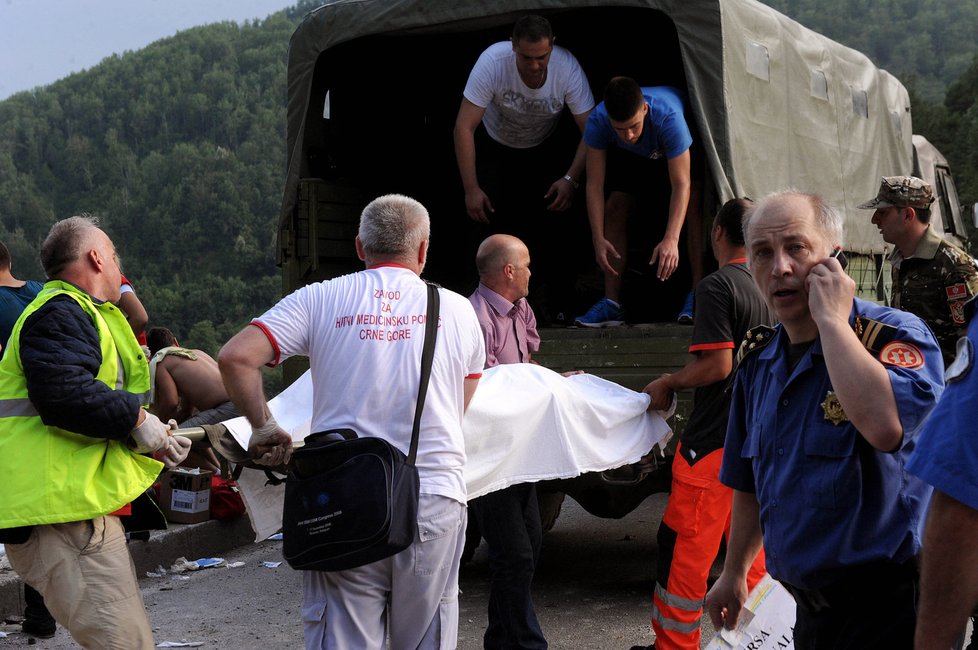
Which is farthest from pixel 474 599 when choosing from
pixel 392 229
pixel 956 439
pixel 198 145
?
pixel 198 145

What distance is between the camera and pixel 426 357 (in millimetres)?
3541

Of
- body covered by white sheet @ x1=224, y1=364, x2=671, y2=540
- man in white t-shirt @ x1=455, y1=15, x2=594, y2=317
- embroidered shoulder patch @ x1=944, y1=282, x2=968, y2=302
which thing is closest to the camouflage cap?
embroidered shoulder patch @ x1=944, y1=282, x2=968, y2=302

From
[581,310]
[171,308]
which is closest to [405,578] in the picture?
[581,310]

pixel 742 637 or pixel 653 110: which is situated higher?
pixel 653 110

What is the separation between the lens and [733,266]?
4.79m

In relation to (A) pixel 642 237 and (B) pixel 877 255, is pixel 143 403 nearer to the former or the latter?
(A) pixel 642 237

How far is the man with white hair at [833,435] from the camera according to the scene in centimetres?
246

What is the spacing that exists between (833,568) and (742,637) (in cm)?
94

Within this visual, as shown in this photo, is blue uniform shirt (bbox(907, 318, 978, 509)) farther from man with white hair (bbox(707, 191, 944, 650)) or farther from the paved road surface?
the paved road surface

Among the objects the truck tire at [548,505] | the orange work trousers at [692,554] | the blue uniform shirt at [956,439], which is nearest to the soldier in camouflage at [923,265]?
the orange work trousers at [692,554]

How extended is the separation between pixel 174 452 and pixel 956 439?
2.76m

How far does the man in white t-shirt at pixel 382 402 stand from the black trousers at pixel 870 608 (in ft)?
4.15

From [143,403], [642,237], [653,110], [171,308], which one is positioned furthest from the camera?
[171,308]

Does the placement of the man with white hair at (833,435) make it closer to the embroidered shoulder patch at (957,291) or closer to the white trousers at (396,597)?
the white trousers at (396,597)
